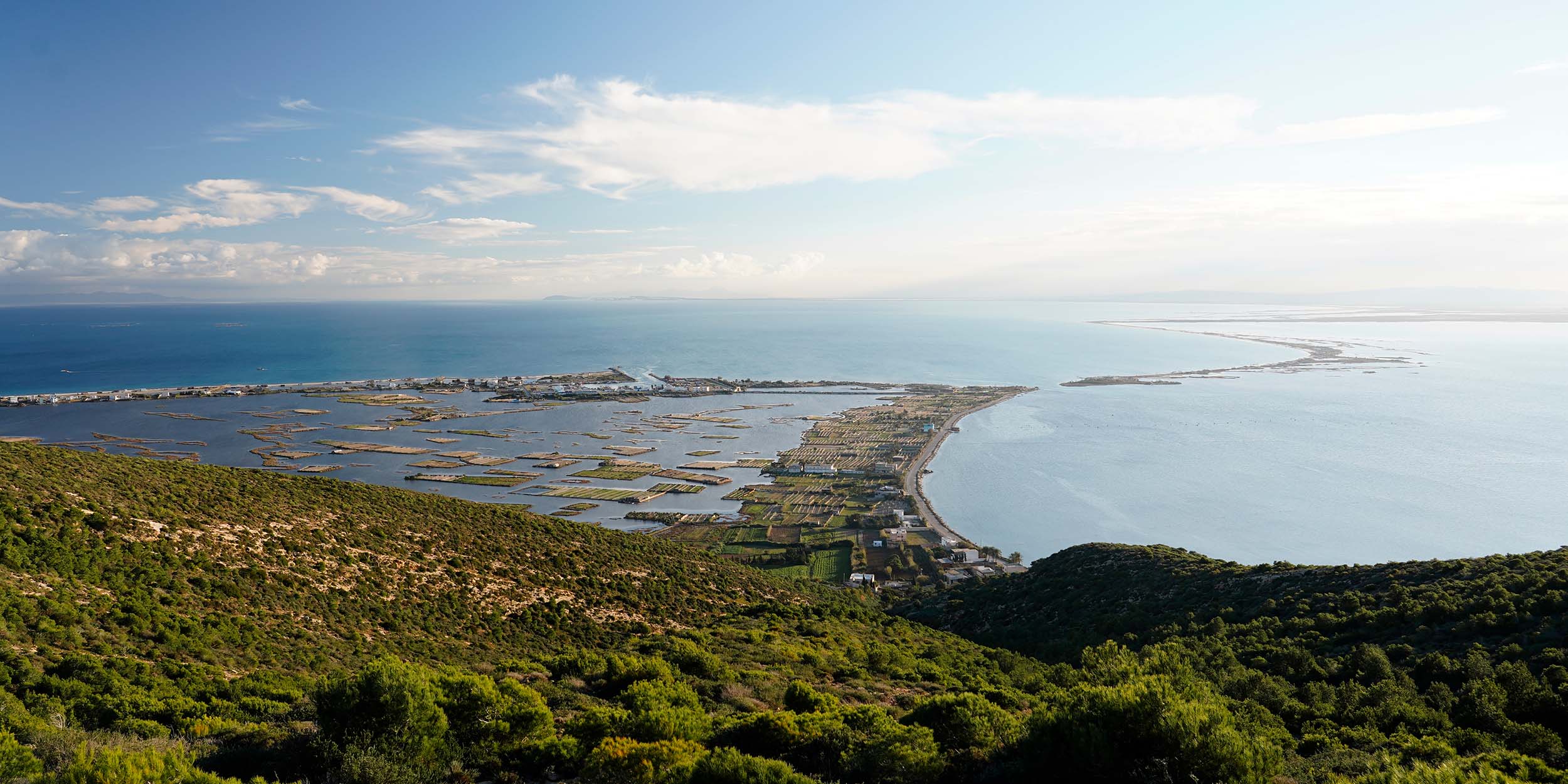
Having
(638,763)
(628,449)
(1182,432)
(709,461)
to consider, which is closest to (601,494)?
(709,461)

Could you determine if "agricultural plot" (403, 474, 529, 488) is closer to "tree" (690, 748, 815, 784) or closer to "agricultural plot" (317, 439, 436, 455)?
"agricultural plot" (317, 439, 436, 455)

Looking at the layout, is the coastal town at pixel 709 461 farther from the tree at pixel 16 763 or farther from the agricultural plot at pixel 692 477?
the tree at pixel 16 763

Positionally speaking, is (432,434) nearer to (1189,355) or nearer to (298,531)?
(298,531)

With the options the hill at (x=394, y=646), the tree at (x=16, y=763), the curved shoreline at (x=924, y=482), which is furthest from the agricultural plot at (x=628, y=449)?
the tree at (x=16, y=763)

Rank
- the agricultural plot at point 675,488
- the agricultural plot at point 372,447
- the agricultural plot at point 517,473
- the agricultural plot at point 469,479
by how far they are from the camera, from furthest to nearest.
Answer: the agricultural plot at point 372,447
the agricultural plot at point 517,473
the agricultural plot at point 675,488
the agricultural plot at point 469,479

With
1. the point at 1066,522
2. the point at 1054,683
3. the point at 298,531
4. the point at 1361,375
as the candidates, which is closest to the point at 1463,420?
the point at 1361,375

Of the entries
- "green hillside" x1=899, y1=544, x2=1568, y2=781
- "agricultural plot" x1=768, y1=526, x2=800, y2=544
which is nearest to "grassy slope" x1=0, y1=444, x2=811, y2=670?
"agricultural plot" x1=768, y1=526, x2=800, y2=544

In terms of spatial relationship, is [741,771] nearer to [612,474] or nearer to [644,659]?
[644,659]
